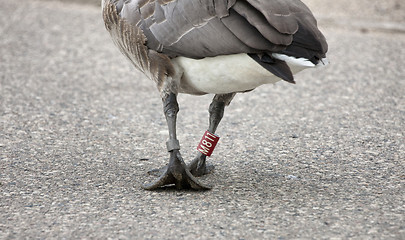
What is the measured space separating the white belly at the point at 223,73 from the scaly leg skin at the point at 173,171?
0.73 feet

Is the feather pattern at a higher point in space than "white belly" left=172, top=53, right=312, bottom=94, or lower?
higher

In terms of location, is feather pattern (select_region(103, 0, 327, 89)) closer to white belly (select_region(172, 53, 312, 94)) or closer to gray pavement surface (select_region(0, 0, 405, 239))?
white belly (select_region(172, 53, 312, 94))

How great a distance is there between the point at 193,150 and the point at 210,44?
147 centimetres

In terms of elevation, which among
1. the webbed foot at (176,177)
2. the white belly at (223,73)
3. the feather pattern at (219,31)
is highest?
the feather pattern at (219,31)

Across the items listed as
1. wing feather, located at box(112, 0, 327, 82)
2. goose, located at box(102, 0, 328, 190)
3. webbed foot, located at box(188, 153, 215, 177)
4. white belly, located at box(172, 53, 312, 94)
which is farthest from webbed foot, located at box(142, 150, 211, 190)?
wing feather, located at box(112, 0, 327, 82)

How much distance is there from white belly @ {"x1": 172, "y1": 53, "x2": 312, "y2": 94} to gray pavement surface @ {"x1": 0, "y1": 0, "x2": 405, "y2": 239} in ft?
2.29

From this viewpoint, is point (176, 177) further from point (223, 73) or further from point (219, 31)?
point (219, 31)

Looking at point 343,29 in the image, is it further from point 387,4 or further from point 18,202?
point 18,202

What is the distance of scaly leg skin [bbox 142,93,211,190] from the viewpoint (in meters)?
3.75

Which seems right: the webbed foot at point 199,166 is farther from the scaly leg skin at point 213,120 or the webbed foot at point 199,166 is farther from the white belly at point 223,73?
the white belly at point 223,73

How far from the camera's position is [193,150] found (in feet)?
15.3

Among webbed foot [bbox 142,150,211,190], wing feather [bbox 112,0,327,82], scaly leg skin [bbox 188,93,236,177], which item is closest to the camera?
wing feather [bbox 112,0,327,82]

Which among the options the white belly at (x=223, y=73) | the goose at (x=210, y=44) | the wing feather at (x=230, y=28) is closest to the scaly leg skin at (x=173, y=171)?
the goose at (x=210, y=44)

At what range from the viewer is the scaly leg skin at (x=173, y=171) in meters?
3.75
